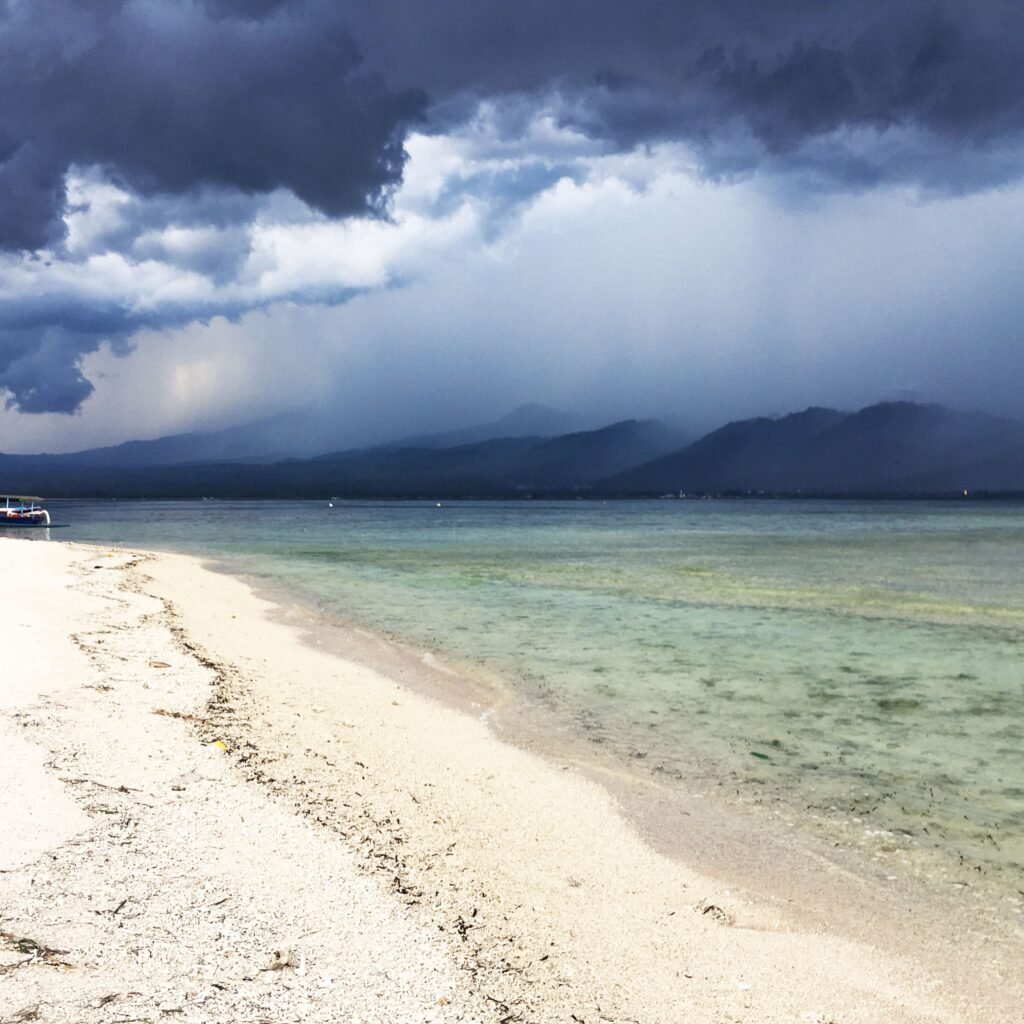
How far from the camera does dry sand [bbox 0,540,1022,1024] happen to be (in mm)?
4895

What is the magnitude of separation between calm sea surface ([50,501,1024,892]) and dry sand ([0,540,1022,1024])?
2.30 meters

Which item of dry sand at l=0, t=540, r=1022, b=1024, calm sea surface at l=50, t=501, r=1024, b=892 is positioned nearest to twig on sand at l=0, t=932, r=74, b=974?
dry sand at l=0, t=540, r=1022, b=1024

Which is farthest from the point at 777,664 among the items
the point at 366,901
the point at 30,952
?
the point at 30,952

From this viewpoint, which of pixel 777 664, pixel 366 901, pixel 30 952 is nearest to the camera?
pixel 30 952

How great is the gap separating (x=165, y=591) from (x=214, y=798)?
856 inches

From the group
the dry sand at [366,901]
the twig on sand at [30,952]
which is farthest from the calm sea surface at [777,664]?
the twig on sand at [30,952]

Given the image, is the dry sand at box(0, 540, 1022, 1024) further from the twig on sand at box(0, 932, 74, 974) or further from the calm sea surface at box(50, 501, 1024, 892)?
the calm sea surface at box(50, 501, 1024, 892)

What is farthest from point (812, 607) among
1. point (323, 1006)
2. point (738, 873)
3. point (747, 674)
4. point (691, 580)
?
point (323, 1006)

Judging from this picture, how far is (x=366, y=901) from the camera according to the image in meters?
6.02

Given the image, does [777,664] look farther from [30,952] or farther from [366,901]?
[30,952]

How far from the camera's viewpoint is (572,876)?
7145 mm

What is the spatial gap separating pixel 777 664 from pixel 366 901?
46.6 ft

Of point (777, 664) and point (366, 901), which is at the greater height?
point (366, 901)

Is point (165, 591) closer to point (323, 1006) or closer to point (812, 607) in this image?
point (812, 607)
